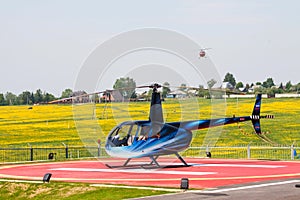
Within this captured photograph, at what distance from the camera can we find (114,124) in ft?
259

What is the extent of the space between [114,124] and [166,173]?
4554 cm

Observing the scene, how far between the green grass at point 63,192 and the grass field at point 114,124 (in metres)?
16.7

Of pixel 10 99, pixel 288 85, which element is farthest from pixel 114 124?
pixel 288 85

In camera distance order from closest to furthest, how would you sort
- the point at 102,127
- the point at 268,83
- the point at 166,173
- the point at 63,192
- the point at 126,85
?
the point at 63,192 → the point at 166,173 → the point at 126,85 → the point at 102,127 → the point at 268,83

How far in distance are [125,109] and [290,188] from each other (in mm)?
17619

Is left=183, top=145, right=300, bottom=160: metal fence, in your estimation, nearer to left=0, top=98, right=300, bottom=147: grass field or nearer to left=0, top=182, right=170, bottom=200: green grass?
left=0, top=98, right=300, bottom=147: grass field

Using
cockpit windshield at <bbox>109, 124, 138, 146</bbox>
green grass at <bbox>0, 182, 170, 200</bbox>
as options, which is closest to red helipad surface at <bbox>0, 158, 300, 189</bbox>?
cockpit windshield at <bbox>109, 124, 138, 146</bbox>

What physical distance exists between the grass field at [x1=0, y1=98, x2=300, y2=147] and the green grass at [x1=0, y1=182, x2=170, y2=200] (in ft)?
54.8

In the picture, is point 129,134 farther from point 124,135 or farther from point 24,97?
point 24,97

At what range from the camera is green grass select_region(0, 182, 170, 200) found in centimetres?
2572

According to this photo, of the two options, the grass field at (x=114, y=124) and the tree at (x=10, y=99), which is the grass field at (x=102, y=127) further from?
the tree at (x=10, y=99)

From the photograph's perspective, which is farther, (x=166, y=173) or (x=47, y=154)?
(x=47, y=154)

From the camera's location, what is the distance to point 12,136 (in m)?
74.6

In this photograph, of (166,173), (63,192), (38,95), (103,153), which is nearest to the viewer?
(63,192)
